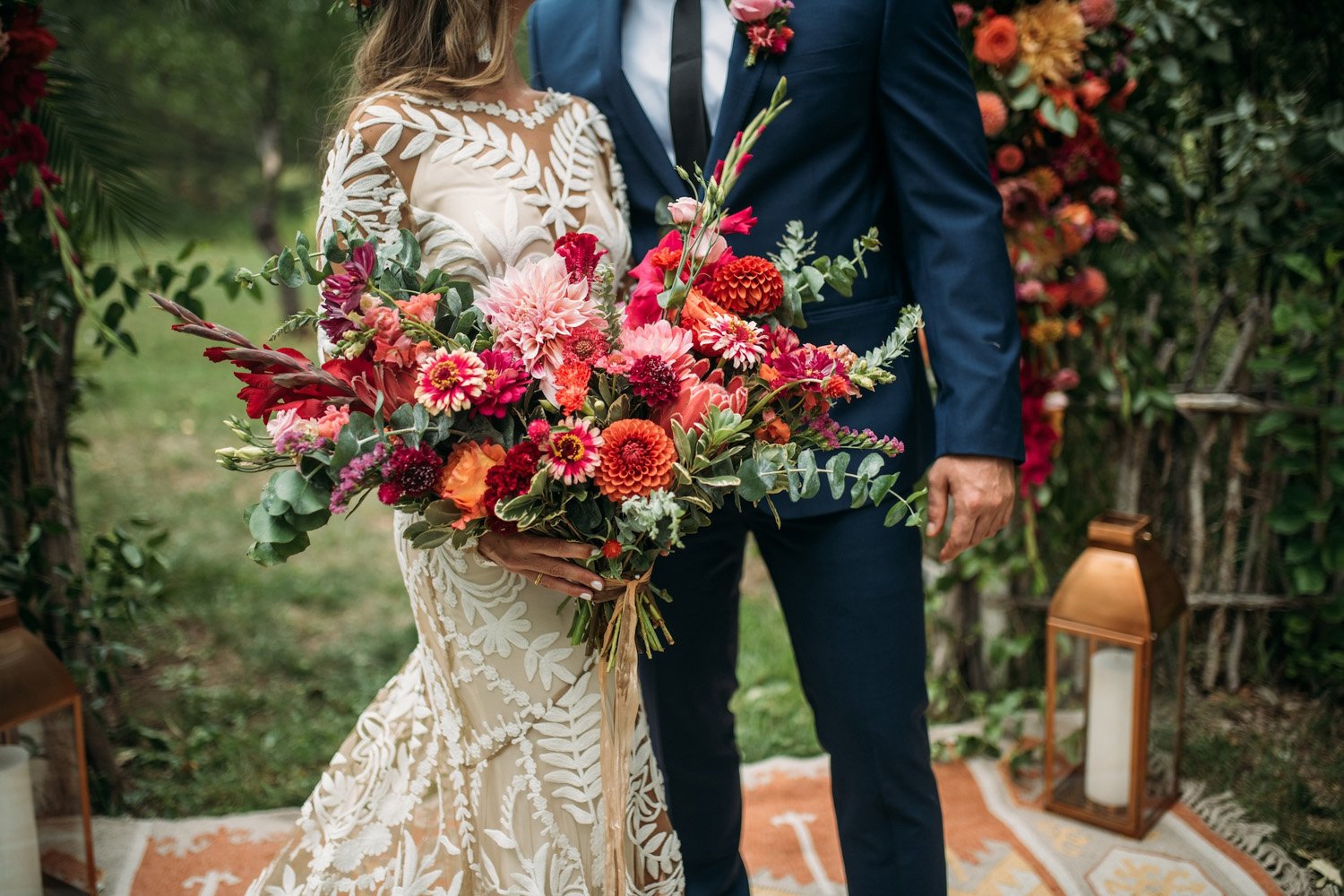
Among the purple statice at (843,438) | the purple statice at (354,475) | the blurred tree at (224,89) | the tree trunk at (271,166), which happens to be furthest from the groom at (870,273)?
the tree trunk at (271,166)

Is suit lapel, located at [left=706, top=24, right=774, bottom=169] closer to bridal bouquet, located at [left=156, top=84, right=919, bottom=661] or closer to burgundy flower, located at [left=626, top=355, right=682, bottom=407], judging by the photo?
bridal bouquet, located at [left=156, top=84, right=919, bottom=661]

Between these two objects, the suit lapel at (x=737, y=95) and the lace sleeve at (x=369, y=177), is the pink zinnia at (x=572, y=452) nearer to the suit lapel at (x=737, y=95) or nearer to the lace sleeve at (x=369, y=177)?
the lace sleeve at (x=369, y=177)

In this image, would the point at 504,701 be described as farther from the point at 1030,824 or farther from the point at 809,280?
the point at 1030,824

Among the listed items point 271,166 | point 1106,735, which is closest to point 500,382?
point 1106,735

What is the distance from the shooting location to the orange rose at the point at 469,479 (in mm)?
1345

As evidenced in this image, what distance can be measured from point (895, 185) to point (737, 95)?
0.32 metres

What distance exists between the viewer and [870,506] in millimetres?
1860


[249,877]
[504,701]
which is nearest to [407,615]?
[249,877]

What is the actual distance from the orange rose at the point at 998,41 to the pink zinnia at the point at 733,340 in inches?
59.5

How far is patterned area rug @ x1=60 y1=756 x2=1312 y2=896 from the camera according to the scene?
243 centimetres

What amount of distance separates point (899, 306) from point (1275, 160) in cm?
157

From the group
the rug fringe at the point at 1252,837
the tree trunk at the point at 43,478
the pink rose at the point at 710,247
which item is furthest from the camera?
the tree trunk at the point at 43,478

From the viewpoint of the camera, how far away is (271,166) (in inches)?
318

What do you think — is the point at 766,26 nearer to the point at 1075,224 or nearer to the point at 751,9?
the point at 751,9
